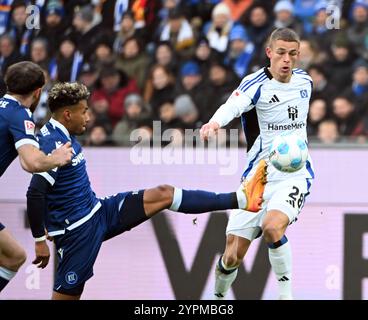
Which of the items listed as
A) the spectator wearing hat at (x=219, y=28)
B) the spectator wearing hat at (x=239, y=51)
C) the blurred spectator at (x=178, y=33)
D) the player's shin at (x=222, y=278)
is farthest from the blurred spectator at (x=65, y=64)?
the player's shin at (x=222, y=278)

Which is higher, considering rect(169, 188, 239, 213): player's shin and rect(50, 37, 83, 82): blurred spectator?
rect(50, 37, 83, 82): blurred spectator

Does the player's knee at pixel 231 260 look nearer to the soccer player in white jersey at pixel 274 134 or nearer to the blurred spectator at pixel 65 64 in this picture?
the soccer player in white jersey at pixel 274 134

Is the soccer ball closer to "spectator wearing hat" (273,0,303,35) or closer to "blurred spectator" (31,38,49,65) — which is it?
"spectator wearing hat" (273,0,303,35)

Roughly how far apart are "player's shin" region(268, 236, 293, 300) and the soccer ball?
0.63 meters

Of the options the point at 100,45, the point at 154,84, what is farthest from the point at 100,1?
the point at 154,84

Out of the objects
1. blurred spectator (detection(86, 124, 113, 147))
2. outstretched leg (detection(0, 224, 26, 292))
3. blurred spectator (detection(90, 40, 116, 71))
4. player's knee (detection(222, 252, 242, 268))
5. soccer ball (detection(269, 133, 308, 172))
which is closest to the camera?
soccer ball (detection(269, 133, 308, 172))

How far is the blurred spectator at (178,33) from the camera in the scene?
11.8 meters

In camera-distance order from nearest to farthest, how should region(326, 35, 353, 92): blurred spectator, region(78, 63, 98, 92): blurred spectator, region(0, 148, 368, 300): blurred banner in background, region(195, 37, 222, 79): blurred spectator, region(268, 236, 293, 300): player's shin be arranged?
region(268, 236, 293, 300): player's shin, region(0, 148, 368, 300): blurred banner in background, region(326, 35, 353, 92): blurred spectator, region(195, 37, 222, 79): blurred spectator, region(78, 63, 98, 92): blurred spectator

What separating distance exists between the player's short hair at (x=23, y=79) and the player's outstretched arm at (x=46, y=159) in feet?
2.01

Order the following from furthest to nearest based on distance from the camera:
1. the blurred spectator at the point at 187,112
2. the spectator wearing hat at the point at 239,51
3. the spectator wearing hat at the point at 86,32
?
the spectator wearing hat at the point at 86,32
the spectator wearing hat at the point at 239,51
the blurred spectator at the point at 187,112

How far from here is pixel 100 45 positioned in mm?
11875

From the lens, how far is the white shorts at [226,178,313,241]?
8047mm

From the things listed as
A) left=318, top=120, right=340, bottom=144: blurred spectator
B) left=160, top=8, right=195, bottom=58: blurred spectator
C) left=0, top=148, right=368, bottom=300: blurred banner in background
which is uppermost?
left=160, top=8, right=195, bottom=58: blurred spectator

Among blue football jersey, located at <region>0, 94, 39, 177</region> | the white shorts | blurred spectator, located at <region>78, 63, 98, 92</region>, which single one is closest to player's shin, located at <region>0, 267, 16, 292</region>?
blue football jersey, located at <region>0, 94, 39, 177</region>
